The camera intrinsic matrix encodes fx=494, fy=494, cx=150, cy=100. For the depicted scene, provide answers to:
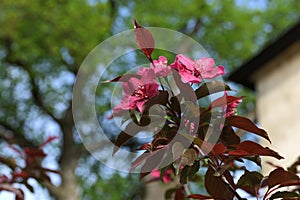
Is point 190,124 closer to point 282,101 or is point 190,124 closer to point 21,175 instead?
point 21,175

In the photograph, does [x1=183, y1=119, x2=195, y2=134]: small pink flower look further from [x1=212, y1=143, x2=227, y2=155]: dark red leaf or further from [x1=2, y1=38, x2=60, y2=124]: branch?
[x1=2, y1=38, x2=60, y2=124]: branch

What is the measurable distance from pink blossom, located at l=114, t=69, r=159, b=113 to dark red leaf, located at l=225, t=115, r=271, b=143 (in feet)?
0.40

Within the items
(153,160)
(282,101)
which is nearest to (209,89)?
(153,160)

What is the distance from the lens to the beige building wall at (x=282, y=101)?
4845 mm

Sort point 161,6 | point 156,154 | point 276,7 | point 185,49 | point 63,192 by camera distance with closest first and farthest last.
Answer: point 156,154 < point 63,192 < point 185,49 < point 161,6 < point 276,7

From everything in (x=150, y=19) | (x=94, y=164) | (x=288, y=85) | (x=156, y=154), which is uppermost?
(x=150, y=19)

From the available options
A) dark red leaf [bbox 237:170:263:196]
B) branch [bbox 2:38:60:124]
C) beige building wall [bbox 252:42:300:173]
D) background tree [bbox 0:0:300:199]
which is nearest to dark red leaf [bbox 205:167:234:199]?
dark red leaf [bbox 237:170:263:196]

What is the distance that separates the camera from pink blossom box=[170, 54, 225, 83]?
0.75 meters

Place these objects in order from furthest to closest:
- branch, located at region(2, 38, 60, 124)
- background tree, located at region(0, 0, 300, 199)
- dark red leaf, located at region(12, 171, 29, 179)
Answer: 1. branch, located at region(2, 38, 60, 124)
2. background tree, located at region(0, 0, 300, 199)
3. dark red leaf, located at region(12, 171, 29, 179)

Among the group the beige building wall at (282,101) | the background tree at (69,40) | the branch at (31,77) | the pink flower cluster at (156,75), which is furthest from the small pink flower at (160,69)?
the branch at (31,77)

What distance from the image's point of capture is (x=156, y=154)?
75cm

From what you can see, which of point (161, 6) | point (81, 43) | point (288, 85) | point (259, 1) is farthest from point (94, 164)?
point (288, 85)

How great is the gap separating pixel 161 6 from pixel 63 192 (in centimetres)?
425

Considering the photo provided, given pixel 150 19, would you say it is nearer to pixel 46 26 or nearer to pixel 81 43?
pixel 81 43
